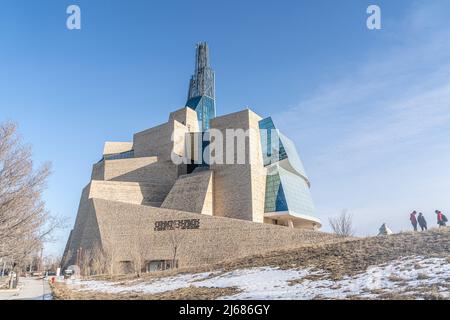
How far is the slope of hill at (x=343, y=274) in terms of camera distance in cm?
951

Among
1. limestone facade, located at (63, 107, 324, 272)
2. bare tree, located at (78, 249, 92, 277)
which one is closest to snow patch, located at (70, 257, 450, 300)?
limestone facade, located at (63, 107, 324, 272)

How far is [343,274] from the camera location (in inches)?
468

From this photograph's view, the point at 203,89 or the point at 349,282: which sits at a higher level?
the point at 203,89

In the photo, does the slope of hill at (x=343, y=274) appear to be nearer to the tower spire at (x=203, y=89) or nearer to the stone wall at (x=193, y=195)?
the stone wall at (x=193, y=195)

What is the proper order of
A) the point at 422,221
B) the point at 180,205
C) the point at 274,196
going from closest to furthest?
the point at 422,221
the point at 180,205
the point at 274,196

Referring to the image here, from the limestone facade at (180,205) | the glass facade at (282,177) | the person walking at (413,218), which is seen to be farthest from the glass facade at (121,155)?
the person walking at (413,218)

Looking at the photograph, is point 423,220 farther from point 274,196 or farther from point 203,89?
point 203,89

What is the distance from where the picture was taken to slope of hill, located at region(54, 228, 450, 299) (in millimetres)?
9508

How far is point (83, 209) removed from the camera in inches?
1706

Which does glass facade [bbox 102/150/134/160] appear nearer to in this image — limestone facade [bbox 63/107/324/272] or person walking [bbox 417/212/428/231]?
limestone facade [bbox 63/107/324/272]

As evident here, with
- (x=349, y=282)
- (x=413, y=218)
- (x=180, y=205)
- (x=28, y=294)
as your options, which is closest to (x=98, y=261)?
(x=180, y=205)
